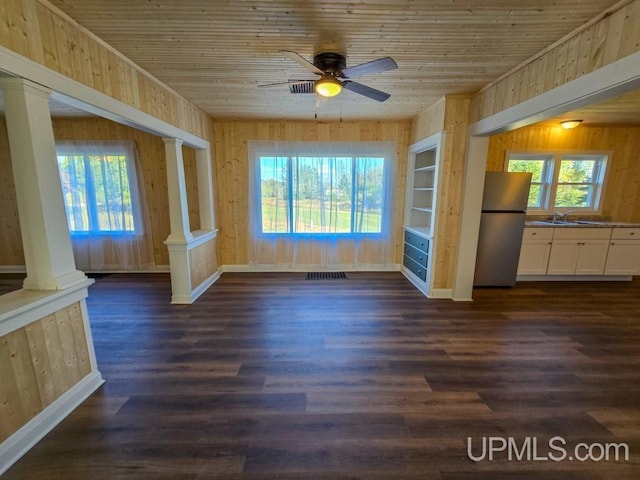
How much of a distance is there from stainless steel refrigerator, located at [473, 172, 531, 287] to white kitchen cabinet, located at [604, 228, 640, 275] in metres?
1.58

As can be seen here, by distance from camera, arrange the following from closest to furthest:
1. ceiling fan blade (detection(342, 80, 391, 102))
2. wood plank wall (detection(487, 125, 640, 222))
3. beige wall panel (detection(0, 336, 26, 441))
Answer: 1. beige wall panel (detection(0, 336, 26, 441))
2. ceiling fan blade (detection(342, 80, 391, 102))
3. wood plank wall (detection(487, 125, 640, 222))

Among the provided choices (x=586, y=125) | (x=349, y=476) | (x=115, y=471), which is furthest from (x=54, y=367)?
(x=586, y=125)

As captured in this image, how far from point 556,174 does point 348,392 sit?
5.13 metres

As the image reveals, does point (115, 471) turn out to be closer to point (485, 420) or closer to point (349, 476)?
point (349, 476)

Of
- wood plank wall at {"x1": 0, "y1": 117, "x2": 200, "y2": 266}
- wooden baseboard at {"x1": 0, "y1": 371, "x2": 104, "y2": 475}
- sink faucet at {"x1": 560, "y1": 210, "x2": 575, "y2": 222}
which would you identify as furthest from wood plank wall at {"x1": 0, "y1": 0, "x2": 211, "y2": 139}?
Answer: sink faucet at {"x1": 560, "y1": 210, "x2": 575, "y2": 222}

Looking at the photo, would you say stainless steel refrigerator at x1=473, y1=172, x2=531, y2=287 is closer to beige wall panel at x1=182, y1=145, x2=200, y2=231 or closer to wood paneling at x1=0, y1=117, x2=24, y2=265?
beige wall panel at x1=182, y1=145, x2=200, y2=231

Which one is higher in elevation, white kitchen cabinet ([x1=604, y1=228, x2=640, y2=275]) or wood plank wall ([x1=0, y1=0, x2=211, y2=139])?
wood plank wall ([x1=0, y1=0, x2=211, y2=139])

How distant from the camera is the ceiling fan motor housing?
2250 millimetres

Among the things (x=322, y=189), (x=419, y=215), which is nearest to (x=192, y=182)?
(x=322, y=189)

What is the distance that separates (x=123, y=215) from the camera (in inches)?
181

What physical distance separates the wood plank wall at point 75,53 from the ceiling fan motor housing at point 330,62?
65.6 inches

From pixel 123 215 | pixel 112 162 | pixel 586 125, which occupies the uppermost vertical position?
pixel 586 125

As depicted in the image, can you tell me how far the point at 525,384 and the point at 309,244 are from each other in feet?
11.3

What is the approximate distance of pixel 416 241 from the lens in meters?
4.29
